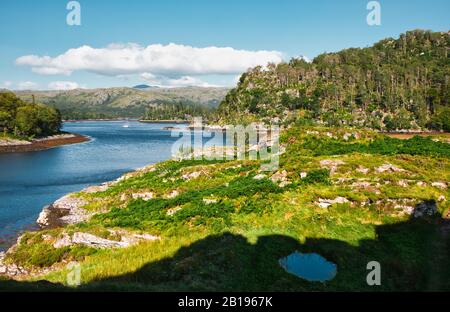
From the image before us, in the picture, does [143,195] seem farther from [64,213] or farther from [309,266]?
[309,266]

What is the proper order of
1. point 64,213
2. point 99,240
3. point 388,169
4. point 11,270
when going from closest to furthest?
point 11,270
point 99,240
point 388,169
point 64,213

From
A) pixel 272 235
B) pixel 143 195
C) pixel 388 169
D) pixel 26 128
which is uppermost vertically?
pixel 26 128

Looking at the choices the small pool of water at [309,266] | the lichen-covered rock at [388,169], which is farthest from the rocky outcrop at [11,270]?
the lichen-covered rock at [388,169]

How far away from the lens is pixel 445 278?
908 inches

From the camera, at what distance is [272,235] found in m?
29.5

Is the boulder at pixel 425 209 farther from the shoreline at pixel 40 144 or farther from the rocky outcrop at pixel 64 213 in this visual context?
the shoreline at pixel 40 144

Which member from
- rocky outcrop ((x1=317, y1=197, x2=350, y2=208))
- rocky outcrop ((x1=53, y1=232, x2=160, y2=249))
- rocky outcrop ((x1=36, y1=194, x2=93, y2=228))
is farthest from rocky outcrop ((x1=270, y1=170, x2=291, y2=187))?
rocky outcrop ((x1=36, y1=194, x2=93, y2=228))

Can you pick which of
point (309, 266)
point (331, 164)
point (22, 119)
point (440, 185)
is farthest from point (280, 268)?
point (22, 119)

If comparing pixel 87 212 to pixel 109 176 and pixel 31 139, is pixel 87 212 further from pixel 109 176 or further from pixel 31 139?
pixel 31 139

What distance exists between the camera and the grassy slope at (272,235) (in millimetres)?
23828

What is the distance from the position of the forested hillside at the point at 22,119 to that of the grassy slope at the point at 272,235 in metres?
128

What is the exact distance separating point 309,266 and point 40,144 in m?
148

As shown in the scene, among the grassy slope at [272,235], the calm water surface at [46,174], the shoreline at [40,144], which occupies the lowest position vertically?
the calm water surface at [46,174]

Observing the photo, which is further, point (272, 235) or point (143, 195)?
point (143, 195)
